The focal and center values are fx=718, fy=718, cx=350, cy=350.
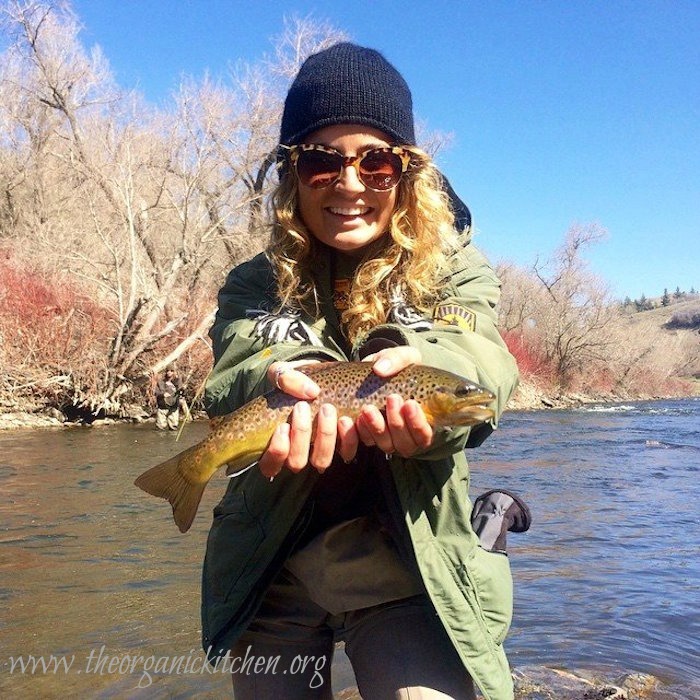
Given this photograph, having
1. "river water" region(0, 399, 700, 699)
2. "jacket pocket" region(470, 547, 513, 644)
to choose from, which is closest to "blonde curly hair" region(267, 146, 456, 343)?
"jacket pocket" region(470, 547, 513, 644)

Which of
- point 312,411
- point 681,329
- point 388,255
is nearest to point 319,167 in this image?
point 388,255

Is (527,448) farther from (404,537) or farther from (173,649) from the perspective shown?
(404,537)

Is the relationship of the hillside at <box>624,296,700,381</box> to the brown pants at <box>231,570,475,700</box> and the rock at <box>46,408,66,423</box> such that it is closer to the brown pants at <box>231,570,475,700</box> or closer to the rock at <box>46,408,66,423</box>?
the rock at <box>46,408,66,423</box>

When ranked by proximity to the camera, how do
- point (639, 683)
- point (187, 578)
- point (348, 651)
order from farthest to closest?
1. point (187, 578)
2. point (639, 683)
3. point (348, 651)

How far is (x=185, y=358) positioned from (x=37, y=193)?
14.9 metres

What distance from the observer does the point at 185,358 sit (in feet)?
69.8

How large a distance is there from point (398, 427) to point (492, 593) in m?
0.68

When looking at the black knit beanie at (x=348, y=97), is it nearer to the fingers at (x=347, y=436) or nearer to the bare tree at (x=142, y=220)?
the fingers at (x=347, y=436)

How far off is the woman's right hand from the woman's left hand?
6 centimetres

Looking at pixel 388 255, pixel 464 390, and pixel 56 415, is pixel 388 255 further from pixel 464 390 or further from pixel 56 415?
pixel 56 415

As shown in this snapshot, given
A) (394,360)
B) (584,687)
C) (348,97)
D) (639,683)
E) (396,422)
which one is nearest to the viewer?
(396,422)

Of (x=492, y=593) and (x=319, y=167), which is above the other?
(x=319, y=167)

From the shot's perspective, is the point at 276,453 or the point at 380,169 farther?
the point at 380,169

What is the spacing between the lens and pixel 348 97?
2486 millimetres
